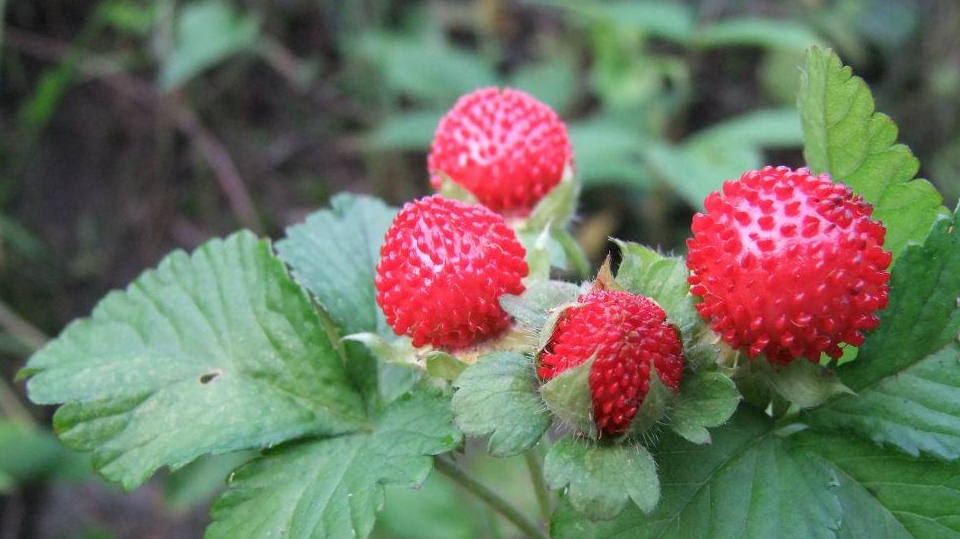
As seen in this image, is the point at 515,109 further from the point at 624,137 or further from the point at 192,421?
the point at 624,137

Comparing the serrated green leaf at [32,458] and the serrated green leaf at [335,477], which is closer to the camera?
the serrated green leaf at [335,477]

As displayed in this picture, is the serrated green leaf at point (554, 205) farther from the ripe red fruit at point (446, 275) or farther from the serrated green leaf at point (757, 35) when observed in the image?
the serrated green leaf at point (757, 35)

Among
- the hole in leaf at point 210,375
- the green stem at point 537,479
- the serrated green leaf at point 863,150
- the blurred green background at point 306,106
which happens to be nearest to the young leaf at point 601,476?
the green stem at point 537,479

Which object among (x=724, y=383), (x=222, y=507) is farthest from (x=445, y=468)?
(x=724, y=383)

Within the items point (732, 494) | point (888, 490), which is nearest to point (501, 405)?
point (732, 494)

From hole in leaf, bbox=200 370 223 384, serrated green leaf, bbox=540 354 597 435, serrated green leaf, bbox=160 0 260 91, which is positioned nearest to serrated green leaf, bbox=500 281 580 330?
serrated green leaf, bbox=540 354 597 435

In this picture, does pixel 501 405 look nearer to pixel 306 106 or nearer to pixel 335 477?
pixel 335 477
